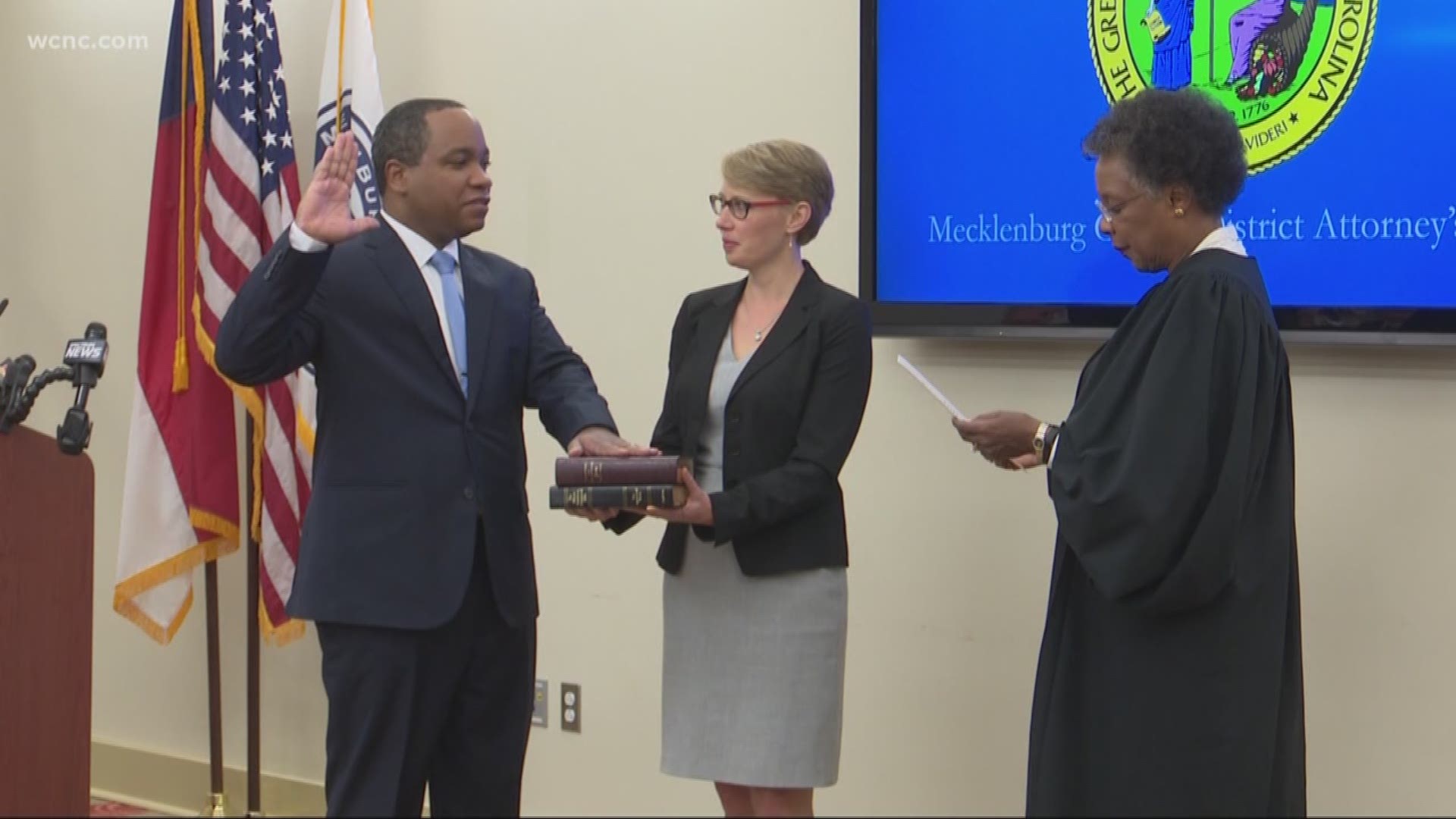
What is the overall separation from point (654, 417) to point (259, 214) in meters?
1.22

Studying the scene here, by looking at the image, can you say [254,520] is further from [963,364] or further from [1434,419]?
[1434,419]

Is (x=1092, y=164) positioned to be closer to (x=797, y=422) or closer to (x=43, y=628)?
(x=797, y=422)

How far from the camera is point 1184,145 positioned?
2684mm

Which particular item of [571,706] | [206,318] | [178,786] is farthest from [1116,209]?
[178,786]

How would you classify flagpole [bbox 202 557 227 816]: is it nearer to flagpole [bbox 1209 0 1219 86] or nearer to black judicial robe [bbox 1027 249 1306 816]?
black judicial robe [bbox 1027 249 1306 816]

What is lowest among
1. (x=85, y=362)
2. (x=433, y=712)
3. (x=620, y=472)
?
(x=433, y=712)

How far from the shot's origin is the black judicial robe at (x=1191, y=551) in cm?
256

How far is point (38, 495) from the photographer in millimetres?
3141

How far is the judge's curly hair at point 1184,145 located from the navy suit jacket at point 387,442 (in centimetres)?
123

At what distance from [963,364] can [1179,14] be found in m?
0.95

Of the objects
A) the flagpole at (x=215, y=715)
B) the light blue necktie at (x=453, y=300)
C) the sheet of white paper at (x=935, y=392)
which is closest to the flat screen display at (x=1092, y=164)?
the sheet of white paper at (x=935, y=392)

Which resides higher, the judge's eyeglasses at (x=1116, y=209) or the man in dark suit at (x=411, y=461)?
the judge's eyeglasses at (x=1116, y=209)

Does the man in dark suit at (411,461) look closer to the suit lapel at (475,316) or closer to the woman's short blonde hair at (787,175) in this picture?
the suit lapel at (475,316)

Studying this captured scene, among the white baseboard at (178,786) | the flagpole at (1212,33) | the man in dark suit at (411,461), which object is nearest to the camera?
the man in dark suit at (411,461)
